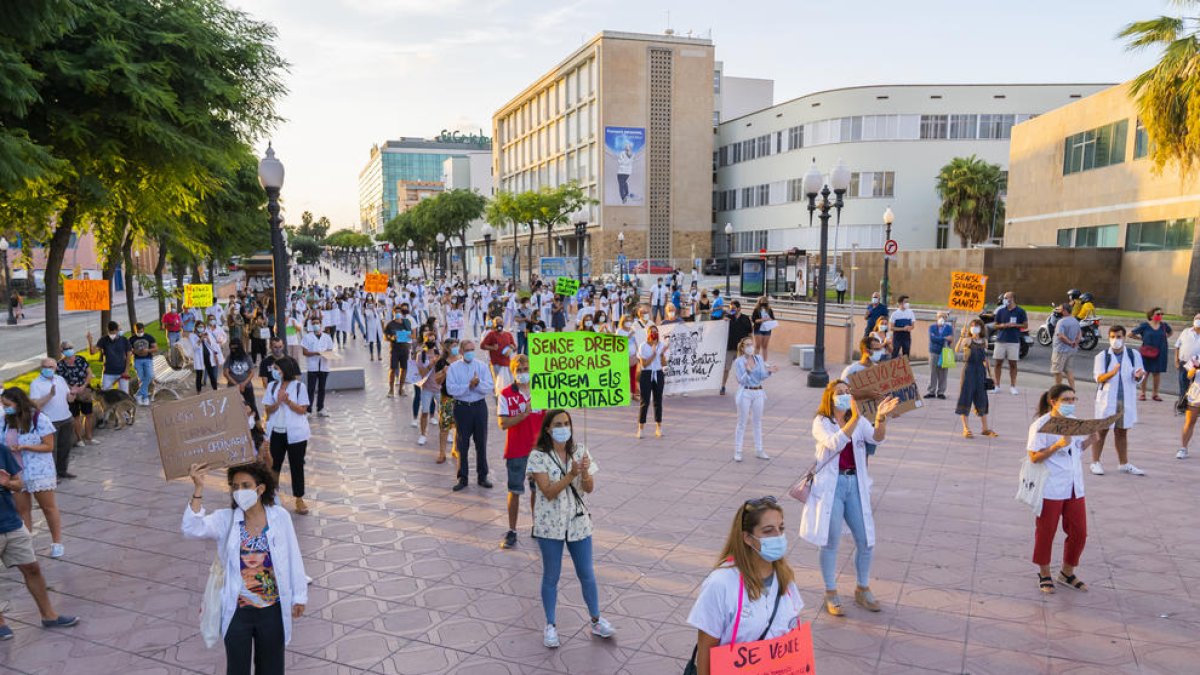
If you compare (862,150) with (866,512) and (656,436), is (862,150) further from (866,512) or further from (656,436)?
(866,512)

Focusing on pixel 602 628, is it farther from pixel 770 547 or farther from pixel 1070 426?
pixel 1070 426

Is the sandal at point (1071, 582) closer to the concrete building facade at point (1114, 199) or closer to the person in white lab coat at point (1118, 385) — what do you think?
the person in white lab coat at point (1118, 385)

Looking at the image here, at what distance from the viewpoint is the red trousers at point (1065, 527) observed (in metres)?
6.34

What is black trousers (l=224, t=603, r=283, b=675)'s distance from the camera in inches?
168

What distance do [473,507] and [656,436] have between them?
4.34 m

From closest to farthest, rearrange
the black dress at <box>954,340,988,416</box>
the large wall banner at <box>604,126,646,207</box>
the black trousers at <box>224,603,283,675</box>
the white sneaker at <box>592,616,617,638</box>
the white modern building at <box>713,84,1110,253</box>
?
1. the black trousers at <box>224,603,283,675</box>
2. the white sneaker at <box>592,616,617,638</box>
3. the black dress at <box>954,340,988,416</box>
4. the white modern building at <box>713,84,1110,253</box>
5. the large wall banner at <box>604,126,646,207</box>

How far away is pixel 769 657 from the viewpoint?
132 inches

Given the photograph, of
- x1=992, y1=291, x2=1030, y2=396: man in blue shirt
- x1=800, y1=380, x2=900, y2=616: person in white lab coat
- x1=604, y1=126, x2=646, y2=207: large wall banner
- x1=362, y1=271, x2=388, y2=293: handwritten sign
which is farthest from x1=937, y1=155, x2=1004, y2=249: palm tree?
x1=800, y1=380, x2=900, y2=616: person in white lab coat

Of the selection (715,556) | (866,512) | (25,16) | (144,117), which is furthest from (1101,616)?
(144,117)

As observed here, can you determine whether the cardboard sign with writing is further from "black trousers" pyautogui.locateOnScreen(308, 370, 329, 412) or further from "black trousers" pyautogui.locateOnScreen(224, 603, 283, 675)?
"black trousers" pyautogui.locateOnScreen(308, 370, 329, 412)

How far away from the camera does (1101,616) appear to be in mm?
6105

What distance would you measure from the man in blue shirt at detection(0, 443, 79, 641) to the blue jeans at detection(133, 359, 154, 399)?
10.2 metres

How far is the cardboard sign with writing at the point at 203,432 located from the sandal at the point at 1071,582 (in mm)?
7178

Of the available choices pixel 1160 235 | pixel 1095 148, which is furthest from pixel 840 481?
pixel 1095 148
